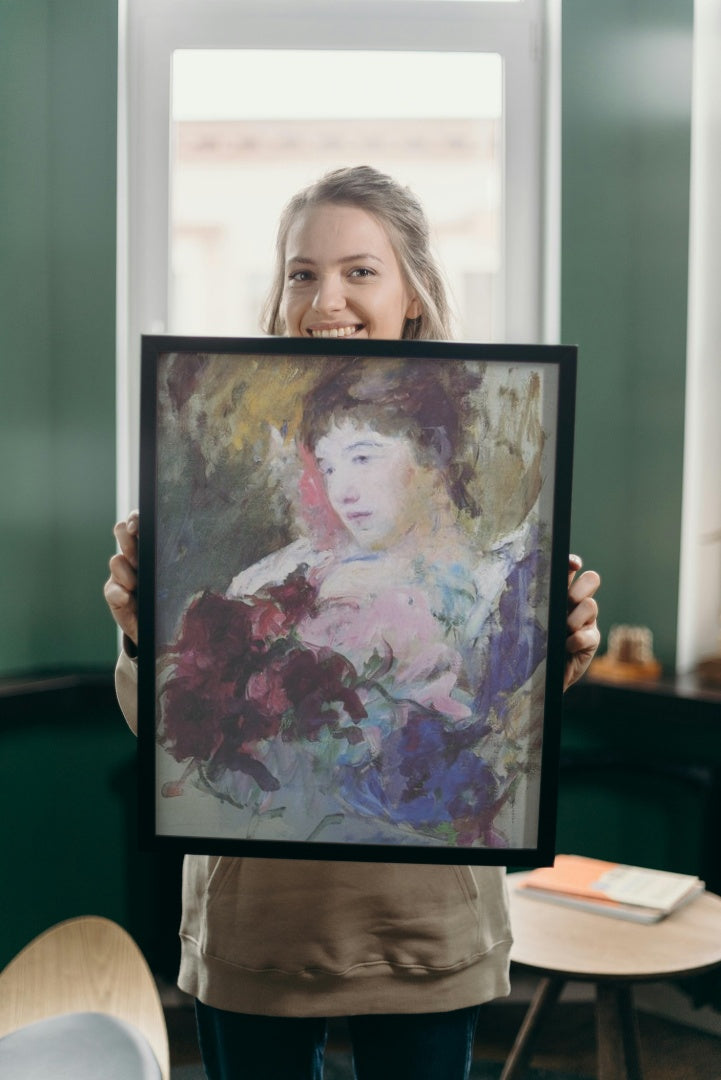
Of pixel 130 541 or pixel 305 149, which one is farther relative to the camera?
pixel 305 149

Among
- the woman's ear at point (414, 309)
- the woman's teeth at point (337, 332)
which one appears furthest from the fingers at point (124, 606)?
the woman's ear at point (414, 309)

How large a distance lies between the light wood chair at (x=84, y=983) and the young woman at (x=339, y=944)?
6.3 inches

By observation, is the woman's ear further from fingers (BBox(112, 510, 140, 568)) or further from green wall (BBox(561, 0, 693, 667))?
green wall (BBox(561, 0, 693, 667))

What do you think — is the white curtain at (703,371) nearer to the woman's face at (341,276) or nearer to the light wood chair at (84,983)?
the woman's face at (341,276)

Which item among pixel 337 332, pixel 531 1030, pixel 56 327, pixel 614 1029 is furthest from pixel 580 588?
pixel 56 327

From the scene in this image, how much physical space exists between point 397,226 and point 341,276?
0.35ft

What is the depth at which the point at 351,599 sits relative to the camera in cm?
99

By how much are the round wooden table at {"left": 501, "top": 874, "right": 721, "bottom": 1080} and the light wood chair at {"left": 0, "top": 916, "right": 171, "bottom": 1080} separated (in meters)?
0.91

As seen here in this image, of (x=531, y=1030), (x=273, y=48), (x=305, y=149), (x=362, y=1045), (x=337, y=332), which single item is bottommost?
(x=531, y=1030)

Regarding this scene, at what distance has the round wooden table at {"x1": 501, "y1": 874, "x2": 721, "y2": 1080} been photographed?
166cm

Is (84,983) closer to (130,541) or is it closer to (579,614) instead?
(130,541)

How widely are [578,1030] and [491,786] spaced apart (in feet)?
6.13

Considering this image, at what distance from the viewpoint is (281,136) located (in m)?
2.63

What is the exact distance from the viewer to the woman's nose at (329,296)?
44.1 inches
